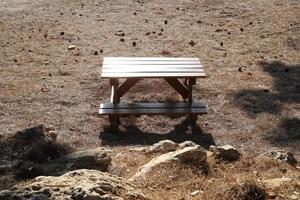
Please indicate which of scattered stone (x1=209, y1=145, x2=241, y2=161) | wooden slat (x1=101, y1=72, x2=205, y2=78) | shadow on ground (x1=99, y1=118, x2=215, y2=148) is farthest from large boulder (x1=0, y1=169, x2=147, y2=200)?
wooden slat (x1=101, y1=72, x2=205, y2=78)

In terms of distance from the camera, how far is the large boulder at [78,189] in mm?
4336

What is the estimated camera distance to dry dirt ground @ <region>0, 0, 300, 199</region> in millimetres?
8539

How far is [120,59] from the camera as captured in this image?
29.6 feet

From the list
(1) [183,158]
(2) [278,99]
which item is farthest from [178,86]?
(1) [183,158]

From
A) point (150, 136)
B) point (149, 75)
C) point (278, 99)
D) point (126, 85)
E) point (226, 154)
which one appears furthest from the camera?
point (278, 99)

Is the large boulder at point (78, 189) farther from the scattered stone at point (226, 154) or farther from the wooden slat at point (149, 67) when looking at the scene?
the wooden slat at point (149, 67)

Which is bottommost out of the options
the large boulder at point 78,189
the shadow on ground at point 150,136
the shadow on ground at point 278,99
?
the shadow on ground at point 150,136

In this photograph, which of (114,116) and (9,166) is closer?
(9,166)

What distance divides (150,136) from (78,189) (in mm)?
4037

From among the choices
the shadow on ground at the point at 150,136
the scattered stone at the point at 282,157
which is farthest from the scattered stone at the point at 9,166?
the scattered stone at the point at 282,157

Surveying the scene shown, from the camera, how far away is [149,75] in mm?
8266

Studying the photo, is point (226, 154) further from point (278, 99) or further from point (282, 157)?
point (278, 99)

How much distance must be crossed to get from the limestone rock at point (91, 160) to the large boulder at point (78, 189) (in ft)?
4.68

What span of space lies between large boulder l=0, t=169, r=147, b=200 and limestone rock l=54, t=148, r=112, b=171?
4.68 feet
